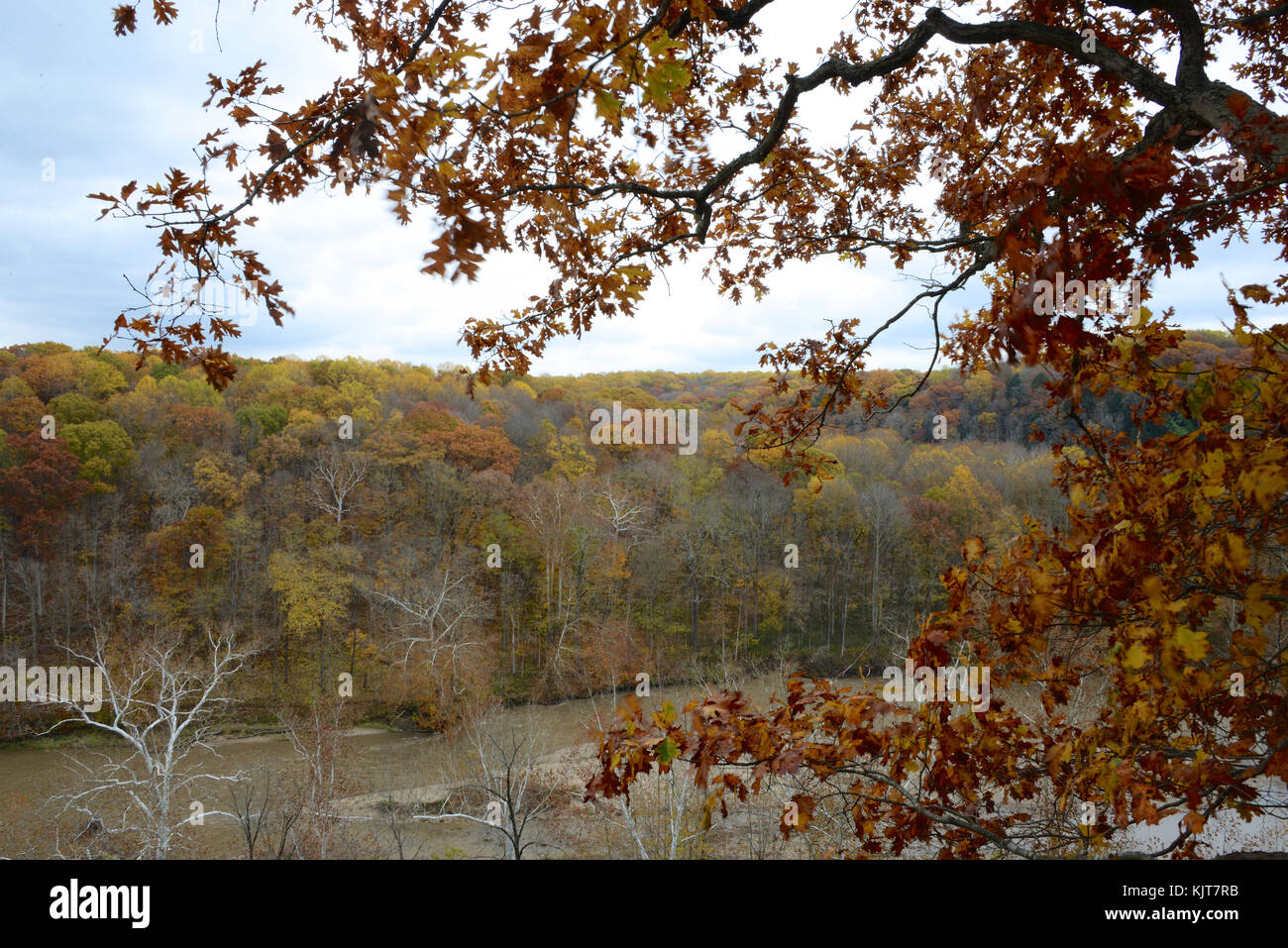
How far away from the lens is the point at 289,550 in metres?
21.5

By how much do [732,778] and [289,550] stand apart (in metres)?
22.9

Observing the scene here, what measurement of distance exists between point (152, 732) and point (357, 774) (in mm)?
6940

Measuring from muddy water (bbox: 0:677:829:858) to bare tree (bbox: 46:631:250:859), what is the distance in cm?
42

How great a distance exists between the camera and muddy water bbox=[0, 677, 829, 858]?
12891mm

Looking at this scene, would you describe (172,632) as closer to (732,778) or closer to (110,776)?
(110,776)

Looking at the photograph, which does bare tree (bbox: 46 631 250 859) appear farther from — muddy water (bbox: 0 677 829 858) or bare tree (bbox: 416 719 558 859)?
bare tree (bbox: 416 719 558 859)

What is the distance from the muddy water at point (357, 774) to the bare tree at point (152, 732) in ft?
1.38

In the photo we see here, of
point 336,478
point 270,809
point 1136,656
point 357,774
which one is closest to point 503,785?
point 357,774

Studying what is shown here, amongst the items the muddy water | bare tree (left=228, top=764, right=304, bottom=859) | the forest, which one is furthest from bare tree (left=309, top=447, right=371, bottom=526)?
bare tree (left=228, top=764, right=304, bottom=859)

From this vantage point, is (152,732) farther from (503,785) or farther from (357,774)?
(503,785)

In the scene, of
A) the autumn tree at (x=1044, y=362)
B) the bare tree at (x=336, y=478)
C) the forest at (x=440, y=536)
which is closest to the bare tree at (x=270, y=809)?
the forest at (x=440, y=536)

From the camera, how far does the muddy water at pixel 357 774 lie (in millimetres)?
12891

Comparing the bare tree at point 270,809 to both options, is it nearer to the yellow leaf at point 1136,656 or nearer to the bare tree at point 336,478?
the bare tree at point 336,478
